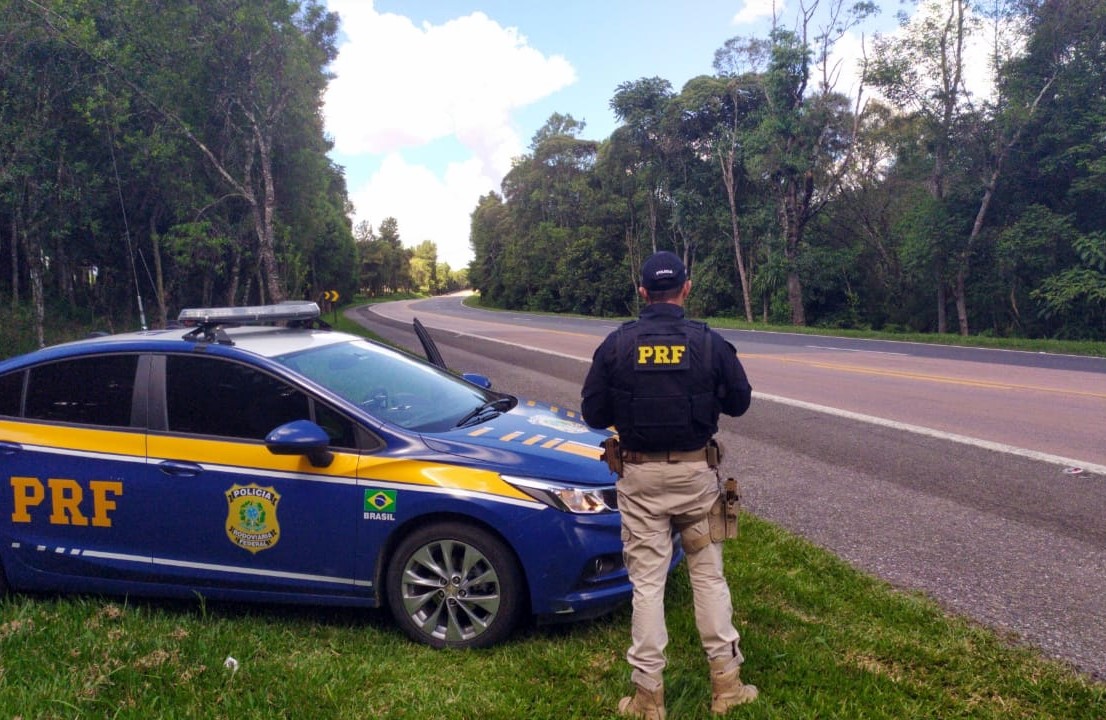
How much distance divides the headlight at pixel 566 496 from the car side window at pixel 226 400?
47.1 inches

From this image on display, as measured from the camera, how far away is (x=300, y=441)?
3.85m

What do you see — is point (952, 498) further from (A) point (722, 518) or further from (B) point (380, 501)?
(B) point (380, 501)

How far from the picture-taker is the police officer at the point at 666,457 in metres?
3.24

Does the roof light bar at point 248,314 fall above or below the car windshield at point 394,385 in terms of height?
above

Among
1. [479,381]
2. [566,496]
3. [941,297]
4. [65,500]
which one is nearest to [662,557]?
[566,496]

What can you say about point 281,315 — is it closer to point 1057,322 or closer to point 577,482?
point 577,482

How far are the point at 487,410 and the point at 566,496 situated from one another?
1.21 metres

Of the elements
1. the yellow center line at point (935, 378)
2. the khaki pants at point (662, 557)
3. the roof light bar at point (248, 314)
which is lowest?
the yellow center line at point (935, 378)

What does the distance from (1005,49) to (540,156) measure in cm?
4799

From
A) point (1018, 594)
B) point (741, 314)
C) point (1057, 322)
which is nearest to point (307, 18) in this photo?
point (741, 314)

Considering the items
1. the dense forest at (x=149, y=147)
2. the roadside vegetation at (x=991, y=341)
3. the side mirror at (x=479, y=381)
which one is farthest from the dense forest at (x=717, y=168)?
the side mirror at (x=479, y=381)

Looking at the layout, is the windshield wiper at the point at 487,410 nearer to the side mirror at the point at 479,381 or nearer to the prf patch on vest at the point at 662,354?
the side mirror at the point at 479,381

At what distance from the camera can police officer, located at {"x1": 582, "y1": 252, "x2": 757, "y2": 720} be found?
324 cm

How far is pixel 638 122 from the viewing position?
49.6 meters
